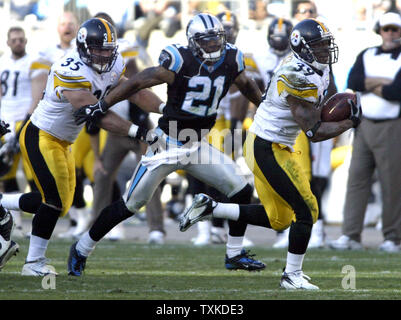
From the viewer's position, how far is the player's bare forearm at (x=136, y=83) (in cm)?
560

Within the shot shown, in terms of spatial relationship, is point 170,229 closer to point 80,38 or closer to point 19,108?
point 19,108

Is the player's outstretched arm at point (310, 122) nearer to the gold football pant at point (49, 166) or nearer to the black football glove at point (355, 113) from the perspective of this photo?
the black football glove at point (355, 113)

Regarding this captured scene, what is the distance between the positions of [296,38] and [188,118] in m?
0.91

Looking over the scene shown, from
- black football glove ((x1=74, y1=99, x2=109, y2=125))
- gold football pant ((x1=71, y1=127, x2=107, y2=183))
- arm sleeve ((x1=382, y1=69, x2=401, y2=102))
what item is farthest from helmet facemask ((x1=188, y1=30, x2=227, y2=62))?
gold football pant ((x1=71, y1=127, x2=107, y2=183))

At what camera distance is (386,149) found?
7.76 m

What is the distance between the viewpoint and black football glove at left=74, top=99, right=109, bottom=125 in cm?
546

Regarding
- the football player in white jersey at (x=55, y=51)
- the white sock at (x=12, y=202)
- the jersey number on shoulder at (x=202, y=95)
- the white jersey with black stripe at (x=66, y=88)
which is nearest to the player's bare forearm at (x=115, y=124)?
the white jersey with black stripe at (x=66, y=88)

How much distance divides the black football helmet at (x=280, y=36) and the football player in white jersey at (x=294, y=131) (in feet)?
8.69

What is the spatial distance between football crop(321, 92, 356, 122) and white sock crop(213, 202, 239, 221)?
2.70 ft

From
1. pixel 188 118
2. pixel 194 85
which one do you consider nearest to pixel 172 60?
pixel 194 85

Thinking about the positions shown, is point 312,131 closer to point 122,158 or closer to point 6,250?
point 6,250
